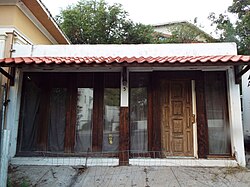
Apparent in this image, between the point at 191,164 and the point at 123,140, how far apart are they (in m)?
1.81

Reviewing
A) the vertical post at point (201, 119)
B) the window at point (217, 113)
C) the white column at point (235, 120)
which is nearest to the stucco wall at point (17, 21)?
the vertical post at point (201, 119)

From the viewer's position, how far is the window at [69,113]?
19.6 feet

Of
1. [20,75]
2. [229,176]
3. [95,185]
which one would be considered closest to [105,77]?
[20,75]

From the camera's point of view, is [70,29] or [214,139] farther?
[70,29]

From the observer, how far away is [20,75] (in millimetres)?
6219

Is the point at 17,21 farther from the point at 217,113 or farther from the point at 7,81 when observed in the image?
the point at 217,113

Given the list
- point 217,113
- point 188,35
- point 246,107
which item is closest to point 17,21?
point 217,113

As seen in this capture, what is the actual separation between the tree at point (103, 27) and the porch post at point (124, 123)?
12209mm

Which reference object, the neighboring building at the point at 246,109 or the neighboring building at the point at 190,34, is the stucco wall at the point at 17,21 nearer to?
the neighboring building at the point at 246,109

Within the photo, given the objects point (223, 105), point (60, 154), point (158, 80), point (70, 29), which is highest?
point (70, 29)

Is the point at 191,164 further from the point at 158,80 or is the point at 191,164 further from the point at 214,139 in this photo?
the point at 158,80

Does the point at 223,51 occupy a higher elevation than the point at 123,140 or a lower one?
higher

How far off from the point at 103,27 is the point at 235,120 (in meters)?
13.9

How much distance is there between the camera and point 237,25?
1437 centimetres
